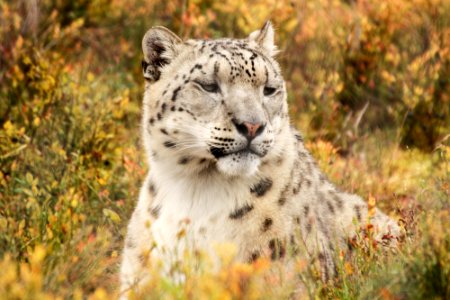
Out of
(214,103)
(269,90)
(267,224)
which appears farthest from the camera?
(269,90)

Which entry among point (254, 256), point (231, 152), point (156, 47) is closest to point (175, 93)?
point (156, 47)

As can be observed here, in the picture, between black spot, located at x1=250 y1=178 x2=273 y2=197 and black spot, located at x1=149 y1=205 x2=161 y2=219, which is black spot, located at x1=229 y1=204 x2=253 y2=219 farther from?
black spot, located at x1=149 y1=205 x2=161 y2=219

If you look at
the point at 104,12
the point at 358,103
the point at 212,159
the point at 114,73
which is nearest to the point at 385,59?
the point at 358,103

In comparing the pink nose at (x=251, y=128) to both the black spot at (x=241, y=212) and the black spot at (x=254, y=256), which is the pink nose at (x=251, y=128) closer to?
the black spot at (x=241, y=212)

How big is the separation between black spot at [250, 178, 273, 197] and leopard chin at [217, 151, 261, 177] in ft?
0.56

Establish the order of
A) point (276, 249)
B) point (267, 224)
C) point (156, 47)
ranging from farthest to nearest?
point (156, 47)
point (267, 224)
point (276, 249)

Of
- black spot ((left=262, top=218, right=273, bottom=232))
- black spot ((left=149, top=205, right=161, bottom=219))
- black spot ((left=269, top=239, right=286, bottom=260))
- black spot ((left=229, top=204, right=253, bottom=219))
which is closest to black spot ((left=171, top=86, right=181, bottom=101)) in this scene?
black spot ((left=149, top=205, right=161, bottom=219))

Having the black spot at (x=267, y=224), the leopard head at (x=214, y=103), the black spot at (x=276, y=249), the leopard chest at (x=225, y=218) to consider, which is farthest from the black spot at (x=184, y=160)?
the black spot at (x=276, y=249)

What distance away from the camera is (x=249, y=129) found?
4270 millimetres

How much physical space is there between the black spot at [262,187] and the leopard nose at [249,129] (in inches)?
13.0

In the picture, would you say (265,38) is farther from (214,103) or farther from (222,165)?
(222,165)

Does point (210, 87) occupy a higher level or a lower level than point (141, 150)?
higher

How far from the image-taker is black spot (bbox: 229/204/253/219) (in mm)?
4406

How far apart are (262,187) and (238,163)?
0.94 feet
